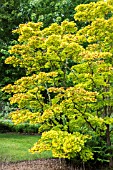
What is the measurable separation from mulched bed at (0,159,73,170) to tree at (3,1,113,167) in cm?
52

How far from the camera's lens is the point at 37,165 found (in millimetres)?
7023

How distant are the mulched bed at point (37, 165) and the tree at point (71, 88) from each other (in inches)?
20.4

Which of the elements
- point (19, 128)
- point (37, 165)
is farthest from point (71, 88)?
point (19, 128)

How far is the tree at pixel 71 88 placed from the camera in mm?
5602

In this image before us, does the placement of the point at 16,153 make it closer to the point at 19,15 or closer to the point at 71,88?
the point at 71,88

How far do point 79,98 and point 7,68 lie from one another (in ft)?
23.0

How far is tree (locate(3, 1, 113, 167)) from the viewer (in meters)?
5.60

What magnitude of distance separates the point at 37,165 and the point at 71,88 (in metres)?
2.57

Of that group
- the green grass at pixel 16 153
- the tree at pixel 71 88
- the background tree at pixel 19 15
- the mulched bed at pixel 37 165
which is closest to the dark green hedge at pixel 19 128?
the background tree at pixel 19 15

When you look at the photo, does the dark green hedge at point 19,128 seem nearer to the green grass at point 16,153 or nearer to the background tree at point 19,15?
the background tree at point 19,15

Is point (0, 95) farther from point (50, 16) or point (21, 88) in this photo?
point (21, 88)

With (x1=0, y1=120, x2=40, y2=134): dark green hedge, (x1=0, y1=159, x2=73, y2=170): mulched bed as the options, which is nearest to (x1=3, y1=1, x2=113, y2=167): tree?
(x1=0, y1=159, x2=73, y2=170): mulched bed

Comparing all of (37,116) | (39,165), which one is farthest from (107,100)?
(39,165)

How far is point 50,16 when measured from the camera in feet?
38.0
